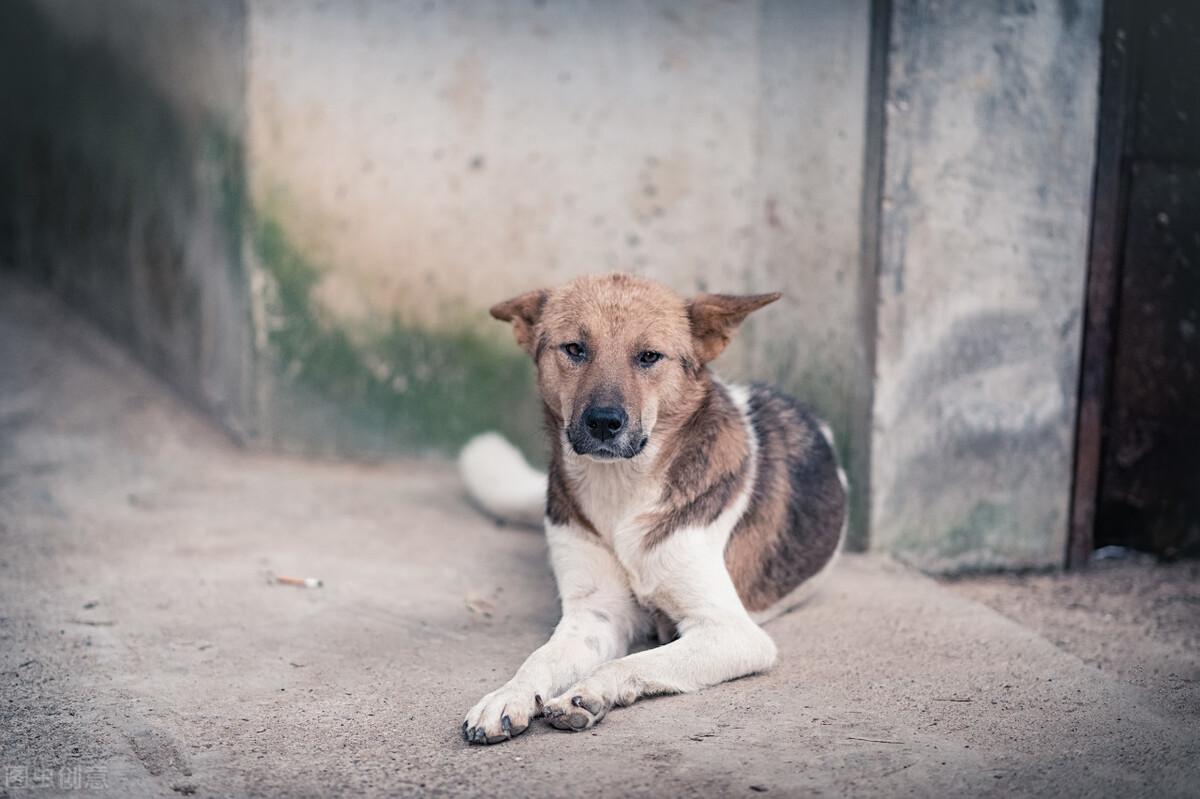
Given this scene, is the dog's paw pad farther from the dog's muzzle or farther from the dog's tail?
the dog's tail

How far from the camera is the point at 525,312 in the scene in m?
3.79

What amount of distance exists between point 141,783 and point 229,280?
11.3 feet

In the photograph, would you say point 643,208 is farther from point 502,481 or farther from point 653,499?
point 653,499

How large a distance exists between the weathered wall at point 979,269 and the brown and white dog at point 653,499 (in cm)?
96

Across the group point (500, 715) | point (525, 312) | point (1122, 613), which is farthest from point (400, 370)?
point (1122, 613)

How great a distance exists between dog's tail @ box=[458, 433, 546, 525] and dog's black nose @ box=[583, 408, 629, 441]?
58.8 inches

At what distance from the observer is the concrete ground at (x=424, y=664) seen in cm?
271

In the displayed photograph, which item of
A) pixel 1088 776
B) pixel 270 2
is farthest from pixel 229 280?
pixel 1088 776

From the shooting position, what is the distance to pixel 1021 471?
4.81 meters

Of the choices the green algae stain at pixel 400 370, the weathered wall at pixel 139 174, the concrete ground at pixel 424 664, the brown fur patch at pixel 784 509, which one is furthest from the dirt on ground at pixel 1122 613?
the weathered wall at pixel 139 174

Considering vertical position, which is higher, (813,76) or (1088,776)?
(813,76)

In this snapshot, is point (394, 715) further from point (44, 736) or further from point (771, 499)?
point (771, 499)

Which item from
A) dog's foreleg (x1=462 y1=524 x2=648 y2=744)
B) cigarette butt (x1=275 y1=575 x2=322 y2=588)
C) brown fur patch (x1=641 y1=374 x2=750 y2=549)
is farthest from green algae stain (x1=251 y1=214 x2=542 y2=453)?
brown fur patch (x1=641 y1=374 x2=750 y2=549)

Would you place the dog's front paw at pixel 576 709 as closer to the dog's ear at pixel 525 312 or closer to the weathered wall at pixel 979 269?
the dog's ear at pixel 525 312
